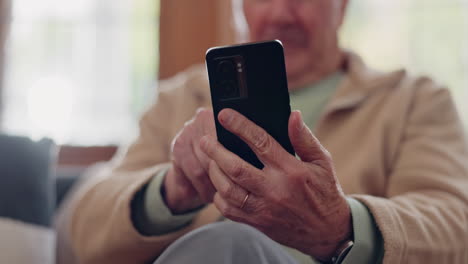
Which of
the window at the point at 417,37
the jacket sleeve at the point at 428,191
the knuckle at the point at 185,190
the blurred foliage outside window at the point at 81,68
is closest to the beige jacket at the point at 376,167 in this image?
the jacket sleeve at the point at 428,191

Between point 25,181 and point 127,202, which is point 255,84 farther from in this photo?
point 25,181

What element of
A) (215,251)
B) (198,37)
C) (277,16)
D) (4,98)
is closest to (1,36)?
(4,98)

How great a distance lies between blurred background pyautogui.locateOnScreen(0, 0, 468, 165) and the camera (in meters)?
2.21

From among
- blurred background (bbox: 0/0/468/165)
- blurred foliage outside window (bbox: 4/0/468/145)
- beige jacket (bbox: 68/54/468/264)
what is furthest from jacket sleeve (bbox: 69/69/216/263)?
blurred foliage outside window (bbox: 4/0/468/145)

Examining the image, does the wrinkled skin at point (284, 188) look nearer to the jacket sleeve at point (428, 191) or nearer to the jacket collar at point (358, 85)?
the jacket sleeve at point (428, 191)

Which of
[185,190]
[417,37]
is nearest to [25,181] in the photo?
[185,190]

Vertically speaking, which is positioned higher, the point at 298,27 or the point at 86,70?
the point at 298,27

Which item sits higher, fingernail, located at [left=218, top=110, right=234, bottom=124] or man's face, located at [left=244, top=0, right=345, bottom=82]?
man's face, located at [left=244, top=0, right=345, bottom=82]

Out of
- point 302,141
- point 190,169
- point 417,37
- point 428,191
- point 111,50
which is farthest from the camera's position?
point 111,50

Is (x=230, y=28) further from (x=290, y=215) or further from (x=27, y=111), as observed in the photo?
(x=290, y=215)

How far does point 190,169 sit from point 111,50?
1889mm

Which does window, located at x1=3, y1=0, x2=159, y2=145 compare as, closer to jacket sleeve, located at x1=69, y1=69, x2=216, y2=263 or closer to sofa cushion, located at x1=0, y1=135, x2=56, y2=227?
jacket sleeve, located at x1=69, y1=69, x2=216, y2=263

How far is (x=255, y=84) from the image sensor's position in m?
0.62

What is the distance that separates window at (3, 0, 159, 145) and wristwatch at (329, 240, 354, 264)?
1.87 m
